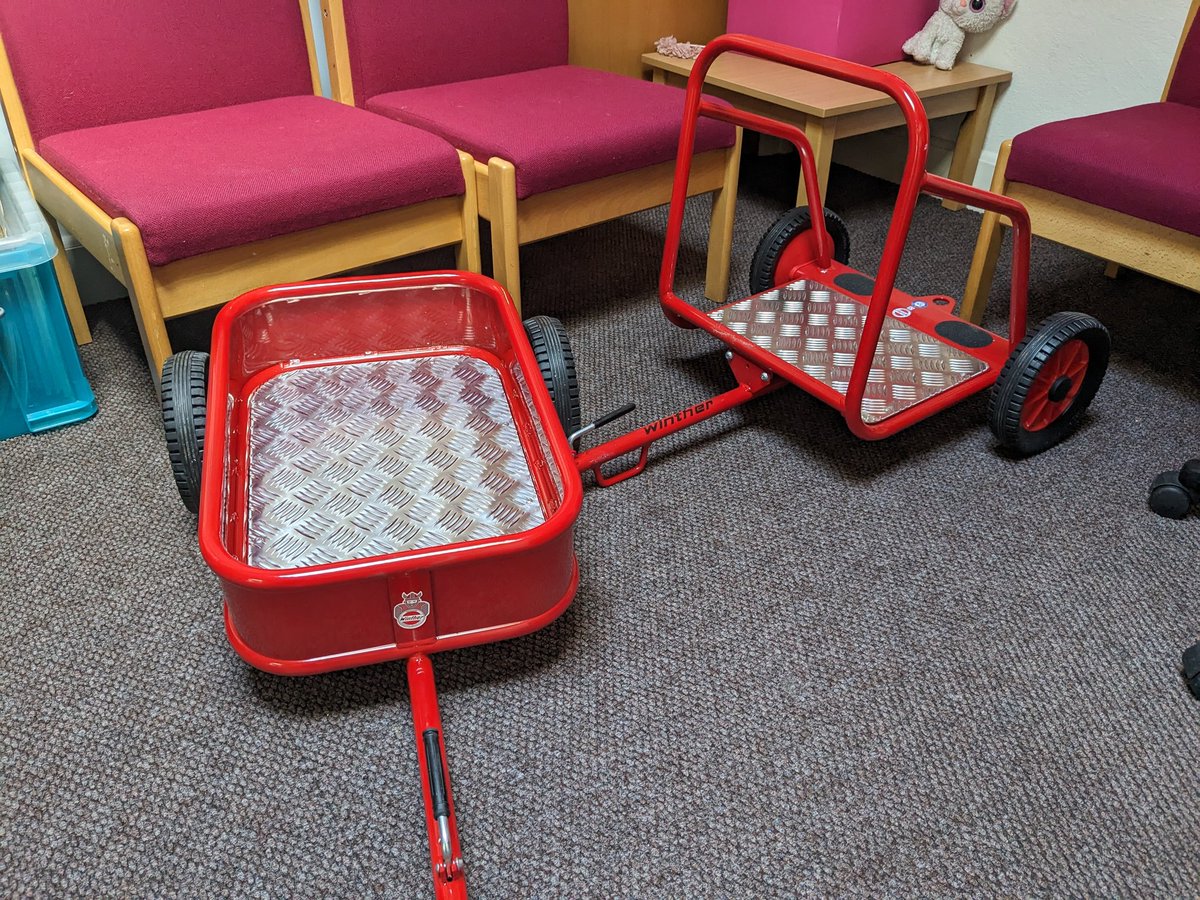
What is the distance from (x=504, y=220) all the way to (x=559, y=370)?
414 mm

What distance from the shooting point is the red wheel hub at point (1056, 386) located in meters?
1.60

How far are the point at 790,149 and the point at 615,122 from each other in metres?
1.34

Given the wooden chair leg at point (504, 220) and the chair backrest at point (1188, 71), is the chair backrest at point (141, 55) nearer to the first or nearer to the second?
the wooden chair leg at point (504, 220)

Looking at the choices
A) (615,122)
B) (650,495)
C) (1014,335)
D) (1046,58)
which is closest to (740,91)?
(615,122)

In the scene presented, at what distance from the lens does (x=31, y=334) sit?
1586 mm

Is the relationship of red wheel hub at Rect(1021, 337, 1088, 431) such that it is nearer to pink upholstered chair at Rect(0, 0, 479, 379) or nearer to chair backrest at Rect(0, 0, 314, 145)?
pink upholstered chair at Rect(0, 0, 479, 379)

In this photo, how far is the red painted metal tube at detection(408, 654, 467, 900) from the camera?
0.92 metres

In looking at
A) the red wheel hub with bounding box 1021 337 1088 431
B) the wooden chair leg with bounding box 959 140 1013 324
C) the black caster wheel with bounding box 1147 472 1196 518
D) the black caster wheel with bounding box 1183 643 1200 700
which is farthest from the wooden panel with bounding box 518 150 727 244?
the black caster wheel with bounding box 1183 643 1200 700

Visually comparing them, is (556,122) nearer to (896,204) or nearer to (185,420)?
(896,204)

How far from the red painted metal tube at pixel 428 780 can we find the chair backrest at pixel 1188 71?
6.14 ft

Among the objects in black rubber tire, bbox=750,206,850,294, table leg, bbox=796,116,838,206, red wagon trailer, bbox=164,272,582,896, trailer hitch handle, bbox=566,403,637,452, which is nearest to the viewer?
red wagon trailer, bbox=164,272,582,896

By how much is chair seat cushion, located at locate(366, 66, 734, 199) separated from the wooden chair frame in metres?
0.57

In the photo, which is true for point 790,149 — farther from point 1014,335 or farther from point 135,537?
point 135,537

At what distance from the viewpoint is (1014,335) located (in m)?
1.65
